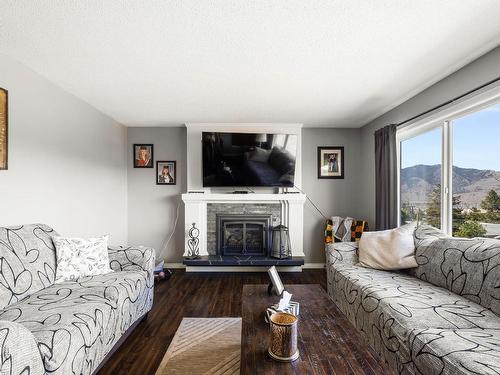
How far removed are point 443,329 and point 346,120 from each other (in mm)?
3116

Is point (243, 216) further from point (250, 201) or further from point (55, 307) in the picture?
point (55, 307)

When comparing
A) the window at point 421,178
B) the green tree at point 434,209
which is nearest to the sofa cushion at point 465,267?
the green tree at point 434,209

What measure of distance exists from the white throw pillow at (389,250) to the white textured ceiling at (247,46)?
151 centimetres

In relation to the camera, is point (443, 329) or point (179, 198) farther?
point (179, 198)

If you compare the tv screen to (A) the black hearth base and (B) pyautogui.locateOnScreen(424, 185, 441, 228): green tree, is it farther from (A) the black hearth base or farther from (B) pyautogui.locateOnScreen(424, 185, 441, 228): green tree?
(B) pyautogui.locateOnScreen(424, 185, 441, 228): green tree

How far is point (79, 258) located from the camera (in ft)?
7.21

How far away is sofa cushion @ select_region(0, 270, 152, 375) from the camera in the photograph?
4.28 feet

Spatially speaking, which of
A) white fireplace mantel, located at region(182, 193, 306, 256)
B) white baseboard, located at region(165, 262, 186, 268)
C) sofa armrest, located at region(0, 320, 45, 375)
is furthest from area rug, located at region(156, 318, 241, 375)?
→ white baseboard, located at region(165, 262, 186, 268)

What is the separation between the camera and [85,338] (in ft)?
4.77

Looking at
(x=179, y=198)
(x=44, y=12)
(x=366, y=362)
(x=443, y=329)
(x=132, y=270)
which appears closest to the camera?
(x=366, y=362)

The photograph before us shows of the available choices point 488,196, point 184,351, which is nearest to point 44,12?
point 184,351

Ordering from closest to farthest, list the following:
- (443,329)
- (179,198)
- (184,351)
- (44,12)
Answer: (443,329) < (44,12) < (184,351) < (179,198)

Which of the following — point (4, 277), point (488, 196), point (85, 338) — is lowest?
point (85, 338)

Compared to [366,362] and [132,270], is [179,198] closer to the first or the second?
[132,270]
